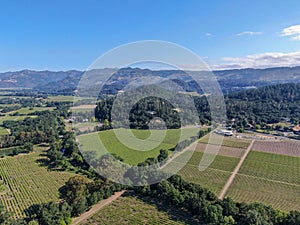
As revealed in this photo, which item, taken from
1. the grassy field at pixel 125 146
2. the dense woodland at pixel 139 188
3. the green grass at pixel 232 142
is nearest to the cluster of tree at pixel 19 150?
the dense woodland at pixel 139 188

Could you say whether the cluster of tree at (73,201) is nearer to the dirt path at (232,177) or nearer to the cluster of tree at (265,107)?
the dirt path at (232,177)

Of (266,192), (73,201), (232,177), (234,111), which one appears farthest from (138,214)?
(234,111)

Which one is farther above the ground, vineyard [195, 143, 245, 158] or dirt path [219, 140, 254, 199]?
vineyard [195, 143, 245, 158]

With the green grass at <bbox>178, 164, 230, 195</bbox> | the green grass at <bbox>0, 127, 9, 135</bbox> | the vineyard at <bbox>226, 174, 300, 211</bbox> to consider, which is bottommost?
the vineyard at <bbox>226, 174, 300, 211</bbox>

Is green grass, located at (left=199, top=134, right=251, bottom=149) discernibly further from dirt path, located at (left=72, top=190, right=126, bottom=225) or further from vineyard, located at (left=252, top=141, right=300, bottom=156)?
dirt path, located at (left=72, top=190, right=126, bottom=225)

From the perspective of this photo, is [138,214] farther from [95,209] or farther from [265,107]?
[265,107]

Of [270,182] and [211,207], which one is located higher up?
[211,207]

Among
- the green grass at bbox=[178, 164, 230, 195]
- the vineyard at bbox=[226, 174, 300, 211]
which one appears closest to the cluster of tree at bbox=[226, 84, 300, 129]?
the green grass at bbox=[178, 164, 230, 195]
